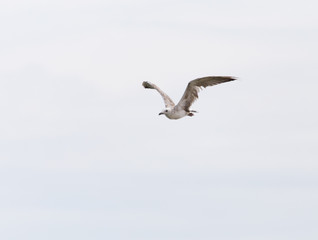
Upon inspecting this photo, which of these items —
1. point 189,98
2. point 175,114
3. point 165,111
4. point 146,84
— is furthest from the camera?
point 146,84

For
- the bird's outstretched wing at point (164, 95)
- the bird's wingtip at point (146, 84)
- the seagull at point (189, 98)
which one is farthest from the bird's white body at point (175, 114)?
the bird's wingtip at point (146, 84)

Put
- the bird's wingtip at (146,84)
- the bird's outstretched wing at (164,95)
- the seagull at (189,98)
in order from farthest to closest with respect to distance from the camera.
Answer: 1. the bird's wingtip at (146,84)
2. the bird's outstretched wing at (164,95)
3. the seagull at (189,98)

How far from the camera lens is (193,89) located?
65.4 meters

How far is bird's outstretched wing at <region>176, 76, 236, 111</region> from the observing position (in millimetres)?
63062

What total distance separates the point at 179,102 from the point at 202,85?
2.86 meters

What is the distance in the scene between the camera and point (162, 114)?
223ft

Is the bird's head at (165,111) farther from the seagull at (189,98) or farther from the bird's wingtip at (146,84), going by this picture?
the bird's wingtip at (146,84)

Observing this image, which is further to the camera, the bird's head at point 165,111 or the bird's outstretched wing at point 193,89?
the bird's head at point 165,111

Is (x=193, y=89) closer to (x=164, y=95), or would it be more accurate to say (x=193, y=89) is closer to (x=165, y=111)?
(x=165, y=111)

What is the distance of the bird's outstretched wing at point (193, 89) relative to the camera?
63.1 m

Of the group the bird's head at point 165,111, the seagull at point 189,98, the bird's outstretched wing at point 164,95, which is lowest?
the seagull at point 189,98

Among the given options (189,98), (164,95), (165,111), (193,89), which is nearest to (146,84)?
(164,95)

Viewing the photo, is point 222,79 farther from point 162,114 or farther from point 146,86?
point 146,86

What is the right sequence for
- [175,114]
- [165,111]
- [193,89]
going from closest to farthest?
[193,89], [175,114], [165,111]
